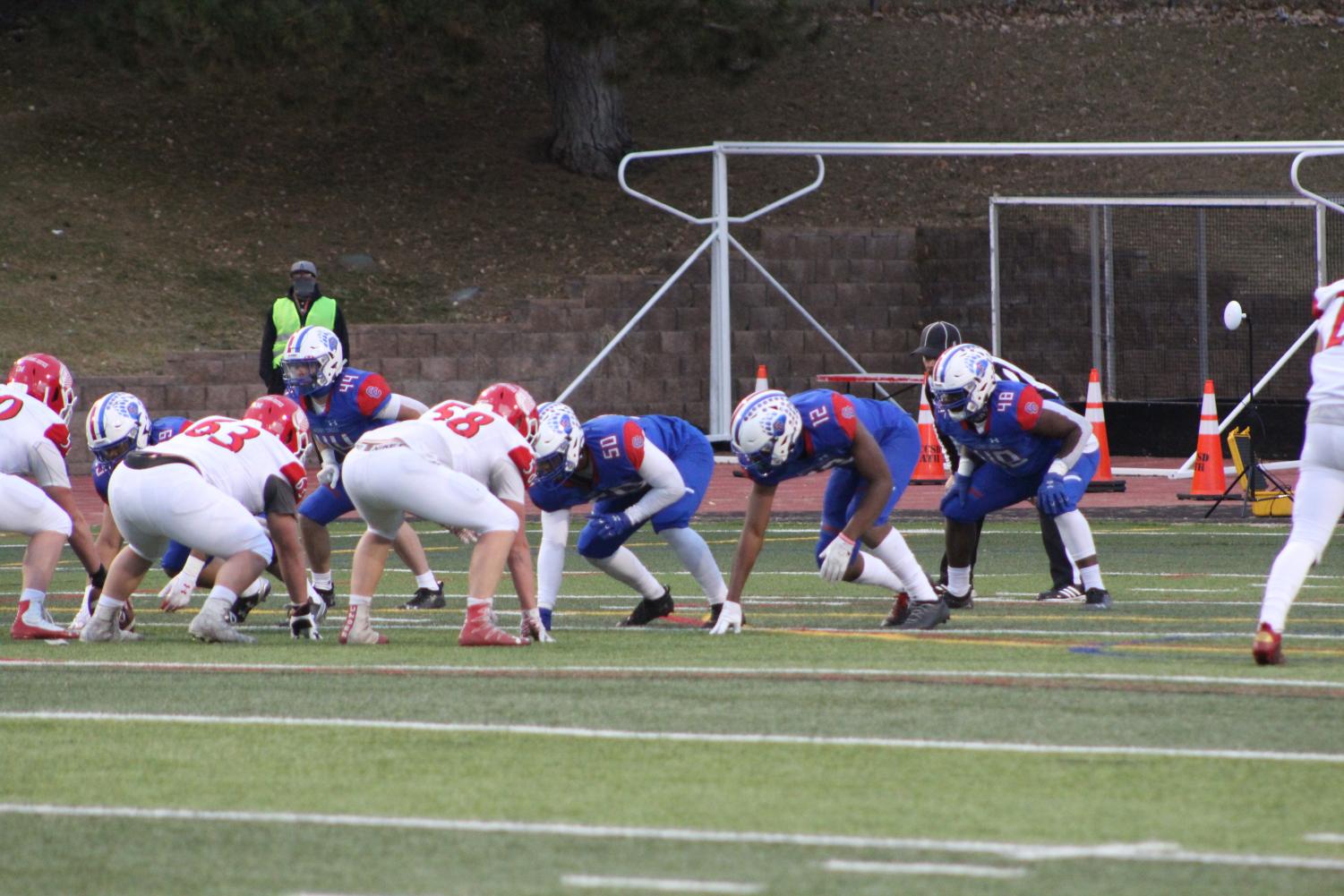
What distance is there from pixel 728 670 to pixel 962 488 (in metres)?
3.87

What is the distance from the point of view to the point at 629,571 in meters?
11.7

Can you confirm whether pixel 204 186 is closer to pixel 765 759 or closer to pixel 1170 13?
pixel 1170 13

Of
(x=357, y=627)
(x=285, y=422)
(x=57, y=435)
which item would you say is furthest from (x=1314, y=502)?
(x=57, y=435)

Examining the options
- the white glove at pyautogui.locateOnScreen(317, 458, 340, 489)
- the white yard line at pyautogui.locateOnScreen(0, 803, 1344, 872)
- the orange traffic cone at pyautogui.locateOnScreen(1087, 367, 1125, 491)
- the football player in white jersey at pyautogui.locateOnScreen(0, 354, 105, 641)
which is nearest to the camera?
the white yard line at pyautogui.locateOnScreen(0, 803, 1344, 872)

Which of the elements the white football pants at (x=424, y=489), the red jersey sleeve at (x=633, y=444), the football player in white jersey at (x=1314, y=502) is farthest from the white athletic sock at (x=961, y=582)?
the football player in white jersey at (x=1314, y=502)

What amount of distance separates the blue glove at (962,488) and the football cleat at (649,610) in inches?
77.6

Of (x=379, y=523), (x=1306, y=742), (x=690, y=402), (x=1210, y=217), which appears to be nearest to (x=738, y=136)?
(x=690, y=402)

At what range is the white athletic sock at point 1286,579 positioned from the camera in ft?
28.4

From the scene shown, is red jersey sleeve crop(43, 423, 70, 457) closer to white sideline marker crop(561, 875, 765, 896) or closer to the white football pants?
the white football pants

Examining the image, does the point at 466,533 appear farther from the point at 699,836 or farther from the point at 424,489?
the point at 699,836

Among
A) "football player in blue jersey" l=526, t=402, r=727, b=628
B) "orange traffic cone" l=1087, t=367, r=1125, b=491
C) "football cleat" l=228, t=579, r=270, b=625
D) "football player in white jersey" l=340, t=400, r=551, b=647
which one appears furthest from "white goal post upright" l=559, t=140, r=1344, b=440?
"football player in white jersey" l=340, t=400, r=551, b=647

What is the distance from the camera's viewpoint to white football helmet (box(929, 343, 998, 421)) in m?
11.9

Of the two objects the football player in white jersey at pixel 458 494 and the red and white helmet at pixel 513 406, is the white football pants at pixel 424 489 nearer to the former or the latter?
the football player in white jersey at pixel 458 494

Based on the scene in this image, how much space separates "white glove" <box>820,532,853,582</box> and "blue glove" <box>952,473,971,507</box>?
1.78 metres
